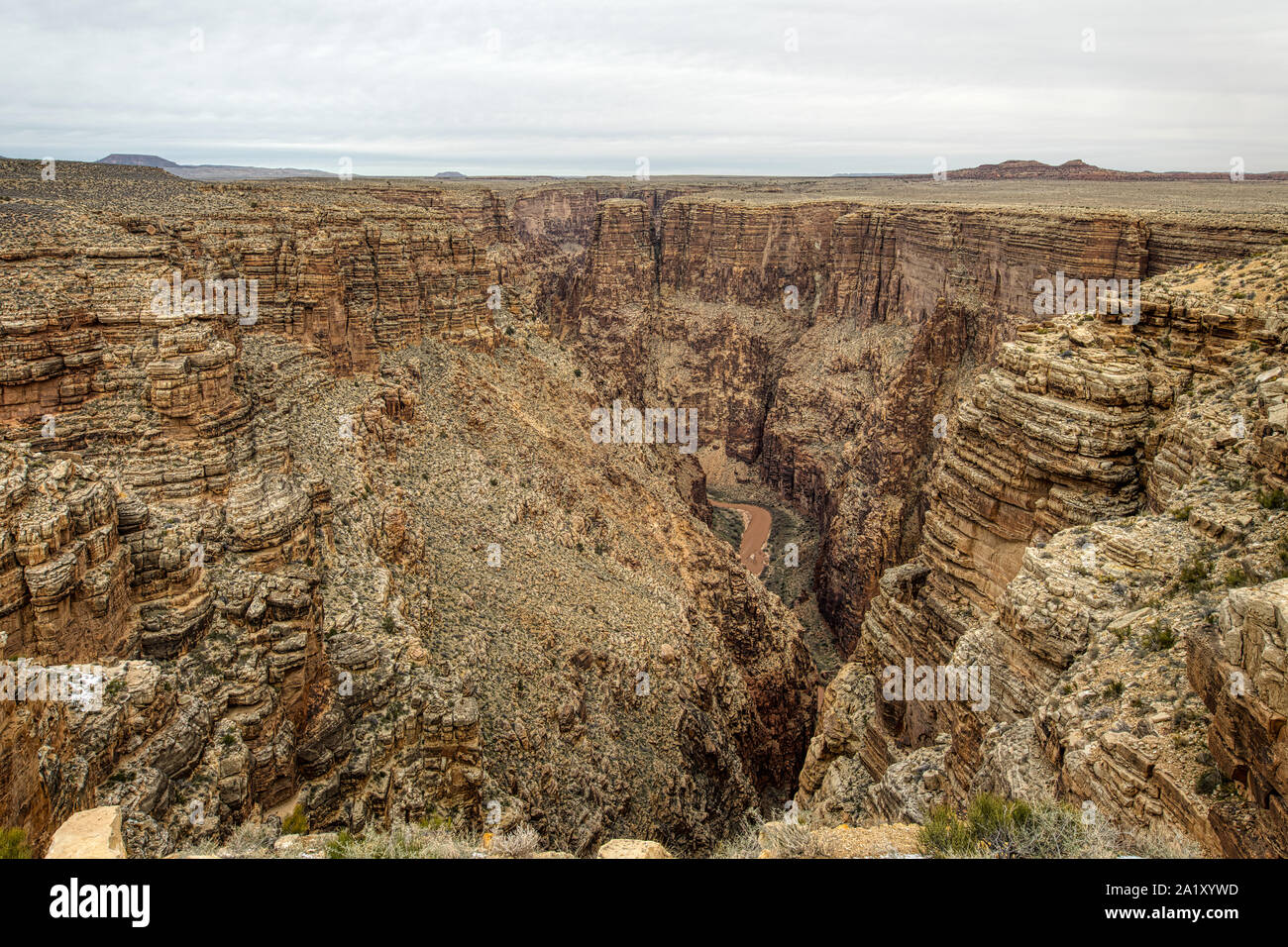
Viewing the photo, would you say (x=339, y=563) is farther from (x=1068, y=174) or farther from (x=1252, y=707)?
(x=1068, y=174)

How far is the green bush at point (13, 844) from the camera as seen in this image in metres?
7.35

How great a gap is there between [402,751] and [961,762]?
12.1 m

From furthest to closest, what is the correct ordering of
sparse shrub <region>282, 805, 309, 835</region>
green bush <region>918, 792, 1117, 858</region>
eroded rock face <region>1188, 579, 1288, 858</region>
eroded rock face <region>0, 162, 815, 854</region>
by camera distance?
sparse shrub <region>282, 805, 309, 835</region> → eroded rock face <region>0, 162, 815, 854</region> → green bush <region>918, 792, 1117, 858</region> → eroded rock face <region>1188, 579, 1288, 858</region>

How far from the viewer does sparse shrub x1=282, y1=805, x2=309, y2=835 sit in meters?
14.0

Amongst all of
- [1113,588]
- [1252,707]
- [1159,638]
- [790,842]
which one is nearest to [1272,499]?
[1113,588]

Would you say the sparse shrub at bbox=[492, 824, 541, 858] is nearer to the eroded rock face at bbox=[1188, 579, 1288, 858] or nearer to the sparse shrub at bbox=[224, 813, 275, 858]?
the sparse shrub at bbox=[224, 813, 275, 858]

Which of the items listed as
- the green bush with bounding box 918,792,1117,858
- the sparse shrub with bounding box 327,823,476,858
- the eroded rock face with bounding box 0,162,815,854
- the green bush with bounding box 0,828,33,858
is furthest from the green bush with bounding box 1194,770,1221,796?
the eroded rock face with bounding box 0,162,815,854

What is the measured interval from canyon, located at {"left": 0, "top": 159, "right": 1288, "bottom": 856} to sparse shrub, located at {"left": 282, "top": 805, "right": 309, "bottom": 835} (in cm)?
45

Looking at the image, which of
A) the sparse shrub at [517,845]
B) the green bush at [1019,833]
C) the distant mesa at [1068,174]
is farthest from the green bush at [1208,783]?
the distant mesa at [1068,174]

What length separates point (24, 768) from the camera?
9.38 meters

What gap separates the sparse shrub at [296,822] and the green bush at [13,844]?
6.49 meters

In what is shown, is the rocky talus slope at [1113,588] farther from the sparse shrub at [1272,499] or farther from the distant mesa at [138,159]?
the distant mesa at [138,159]
